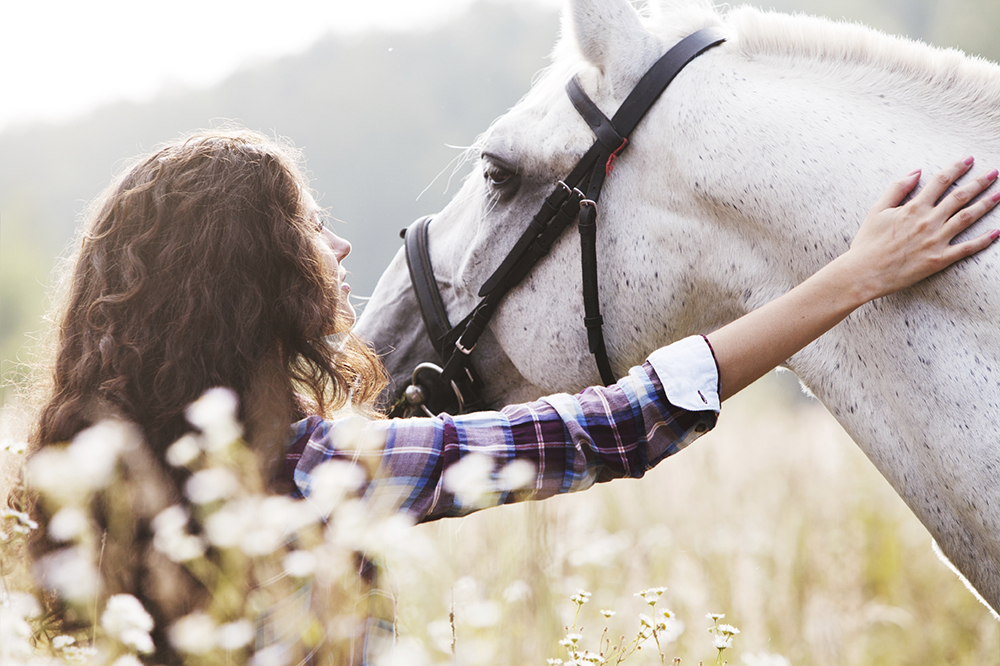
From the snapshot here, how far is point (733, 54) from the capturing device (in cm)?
188

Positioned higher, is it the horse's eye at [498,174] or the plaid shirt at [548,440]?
the horse's eye at [498,174]

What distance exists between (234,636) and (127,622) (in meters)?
0.16

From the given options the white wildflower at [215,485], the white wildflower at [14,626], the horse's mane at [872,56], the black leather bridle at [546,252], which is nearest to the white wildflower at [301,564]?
the white wildflower at [215,485]

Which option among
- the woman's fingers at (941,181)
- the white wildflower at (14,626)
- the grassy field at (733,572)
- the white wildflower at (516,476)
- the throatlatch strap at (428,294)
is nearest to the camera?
the white wildflower at (14,626)

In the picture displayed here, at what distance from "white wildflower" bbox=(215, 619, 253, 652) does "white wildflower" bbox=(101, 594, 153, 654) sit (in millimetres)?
102

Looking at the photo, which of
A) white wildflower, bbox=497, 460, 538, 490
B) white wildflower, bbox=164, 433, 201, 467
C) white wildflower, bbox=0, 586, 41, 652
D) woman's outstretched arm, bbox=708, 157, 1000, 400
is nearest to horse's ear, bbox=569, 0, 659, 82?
woman's outstretched arm, bbox=708, 157, 1000, 400

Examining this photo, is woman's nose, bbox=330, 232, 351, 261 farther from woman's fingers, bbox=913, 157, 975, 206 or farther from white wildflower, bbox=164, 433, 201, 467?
woman's fingers, bbox=913, 157, 975, 206

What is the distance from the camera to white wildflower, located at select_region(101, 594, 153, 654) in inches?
41.1

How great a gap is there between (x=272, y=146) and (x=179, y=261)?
40 cm

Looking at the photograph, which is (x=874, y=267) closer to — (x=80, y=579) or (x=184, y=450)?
(x=184, y=450)

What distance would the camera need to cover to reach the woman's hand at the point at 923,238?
148 cm

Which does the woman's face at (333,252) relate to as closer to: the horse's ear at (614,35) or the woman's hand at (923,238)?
the horse's ear at (614,35)

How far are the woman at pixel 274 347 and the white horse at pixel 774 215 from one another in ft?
0.46

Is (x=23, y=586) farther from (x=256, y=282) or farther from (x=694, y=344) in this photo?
(x=694, y=344)
